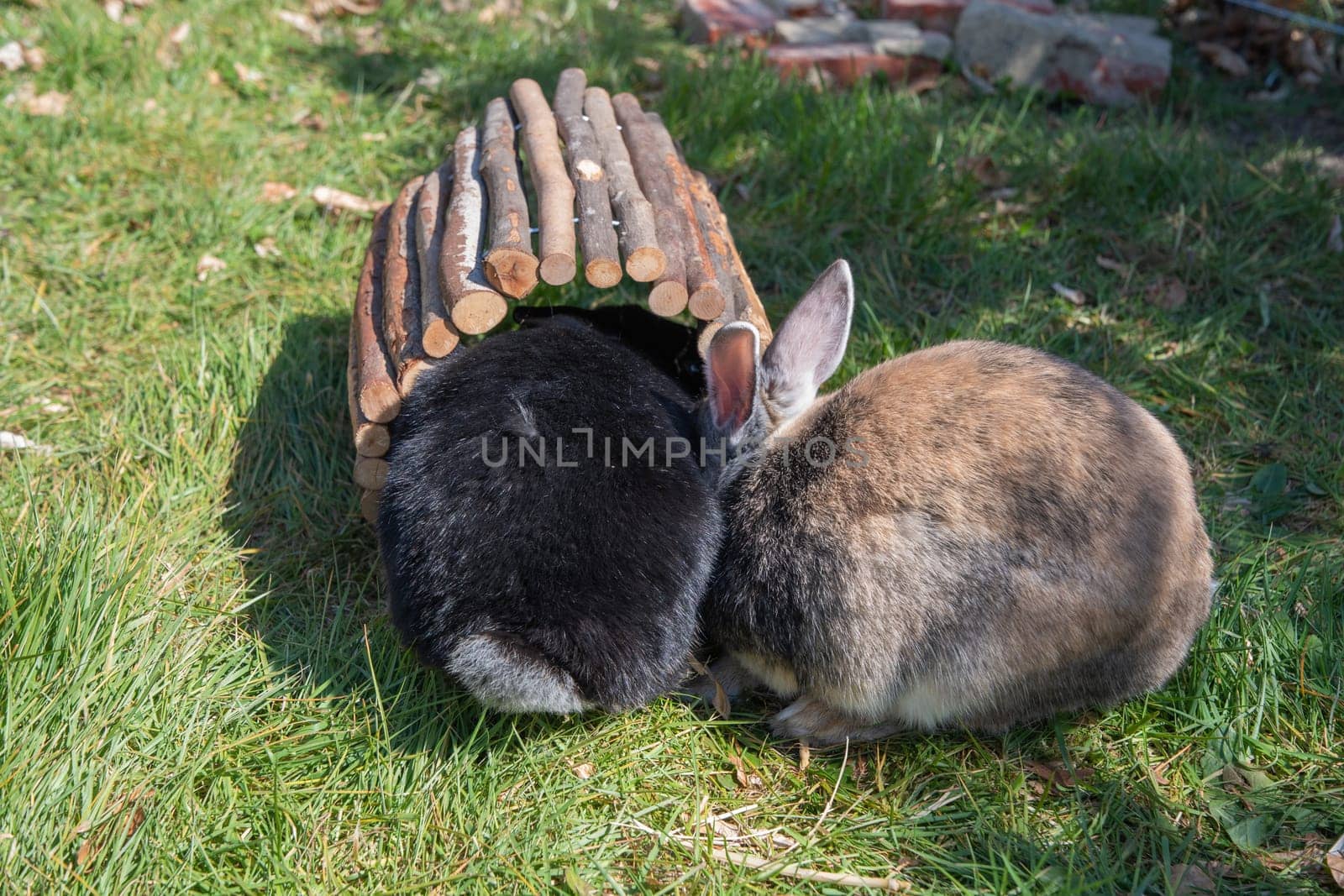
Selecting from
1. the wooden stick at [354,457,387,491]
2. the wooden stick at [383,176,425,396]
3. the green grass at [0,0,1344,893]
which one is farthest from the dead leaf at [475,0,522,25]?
the wooden stick at [354,457,387,491]

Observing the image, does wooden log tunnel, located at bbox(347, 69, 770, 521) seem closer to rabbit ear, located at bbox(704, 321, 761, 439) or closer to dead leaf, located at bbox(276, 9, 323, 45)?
rabbit ear, located at bbox(704, 321, 761, 439)

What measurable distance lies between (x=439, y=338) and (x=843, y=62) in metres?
3.32

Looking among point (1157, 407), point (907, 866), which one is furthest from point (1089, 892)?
point (1157, 407)

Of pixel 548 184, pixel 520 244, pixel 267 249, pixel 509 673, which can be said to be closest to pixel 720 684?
pixel 509 673

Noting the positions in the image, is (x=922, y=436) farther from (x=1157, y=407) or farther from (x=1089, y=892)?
(x=1157, y=407)

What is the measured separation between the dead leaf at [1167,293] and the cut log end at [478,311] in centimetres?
271

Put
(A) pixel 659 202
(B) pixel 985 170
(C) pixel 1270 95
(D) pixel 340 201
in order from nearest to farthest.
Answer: (A) pixel 659 202, (D) pixel 340 201, (B) pixel 985 170, (C) pixel 1270 95

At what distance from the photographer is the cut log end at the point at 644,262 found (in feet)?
9.82

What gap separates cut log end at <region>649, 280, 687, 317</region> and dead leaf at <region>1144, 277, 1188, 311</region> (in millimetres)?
2225

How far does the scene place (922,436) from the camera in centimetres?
276

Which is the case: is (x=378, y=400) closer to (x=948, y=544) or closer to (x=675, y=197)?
(x=675, y=197)

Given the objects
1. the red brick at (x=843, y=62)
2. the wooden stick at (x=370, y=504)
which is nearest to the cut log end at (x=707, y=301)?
the wooden stick at (x=370, y=504)

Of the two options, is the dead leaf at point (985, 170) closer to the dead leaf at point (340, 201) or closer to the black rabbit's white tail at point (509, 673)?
the dead leaf at point (340, 201)

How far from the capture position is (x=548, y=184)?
10.8 feet
